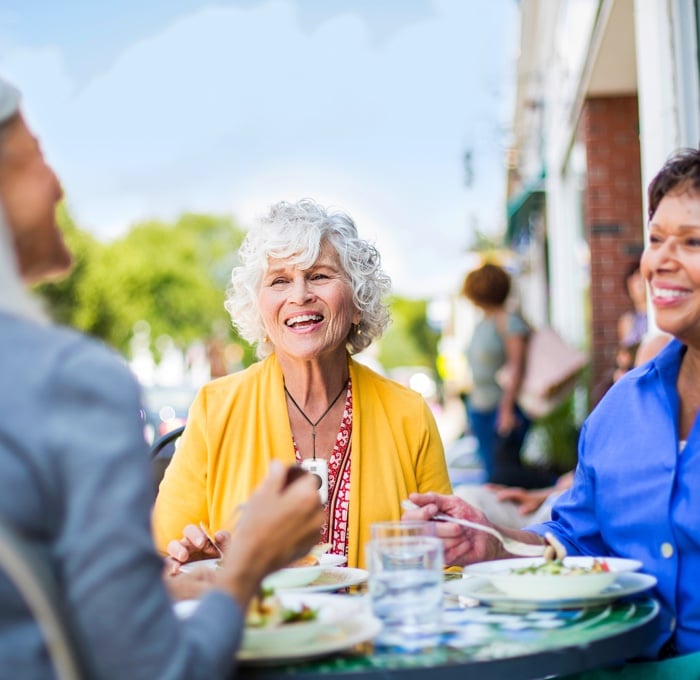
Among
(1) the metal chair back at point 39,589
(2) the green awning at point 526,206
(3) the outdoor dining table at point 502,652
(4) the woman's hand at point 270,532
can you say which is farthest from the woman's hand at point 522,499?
(2) the green awning at point 526,206

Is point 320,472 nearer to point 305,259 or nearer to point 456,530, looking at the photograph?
point 456,530

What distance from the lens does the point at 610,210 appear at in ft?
29.7

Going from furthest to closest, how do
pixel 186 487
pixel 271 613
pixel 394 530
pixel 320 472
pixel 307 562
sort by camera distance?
pixel 186 487, pixel 320 472, pixel 307 562, pixel 394 530, pixel 271 613

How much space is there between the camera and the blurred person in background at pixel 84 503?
4.32 ft

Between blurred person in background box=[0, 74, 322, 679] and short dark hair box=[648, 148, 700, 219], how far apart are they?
1584 mm

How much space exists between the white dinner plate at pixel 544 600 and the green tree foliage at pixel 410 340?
59.5m

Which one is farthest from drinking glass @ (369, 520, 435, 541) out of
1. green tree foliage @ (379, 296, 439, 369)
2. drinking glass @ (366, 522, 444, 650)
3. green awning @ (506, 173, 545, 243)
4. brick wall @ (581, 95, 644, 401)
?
green tree foliage @ (379, 296, 439, 369)

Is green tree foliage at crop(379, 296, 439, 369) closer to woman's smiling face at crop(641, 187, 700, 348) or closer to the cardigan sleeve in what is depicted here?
the cardigan sleeve

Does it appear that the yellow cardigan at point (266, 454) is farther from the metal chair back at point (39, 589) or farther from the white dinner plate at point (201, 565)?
the metal chair back at point (39, 589)

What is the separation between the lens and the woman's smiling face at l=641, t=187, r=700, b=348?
8.04 feet

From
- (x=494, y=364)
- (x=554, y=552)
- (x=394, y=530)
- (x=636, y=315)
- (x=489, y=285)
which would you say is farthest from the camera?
(x=494, y=364)

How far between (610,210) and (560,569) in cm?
738

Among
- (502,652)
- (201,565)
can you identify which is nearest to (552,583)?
(502,652)

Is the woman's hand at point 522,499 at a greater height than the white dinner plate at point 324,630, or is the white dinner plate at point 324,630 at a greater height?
the white dinner plate at point 324,630
